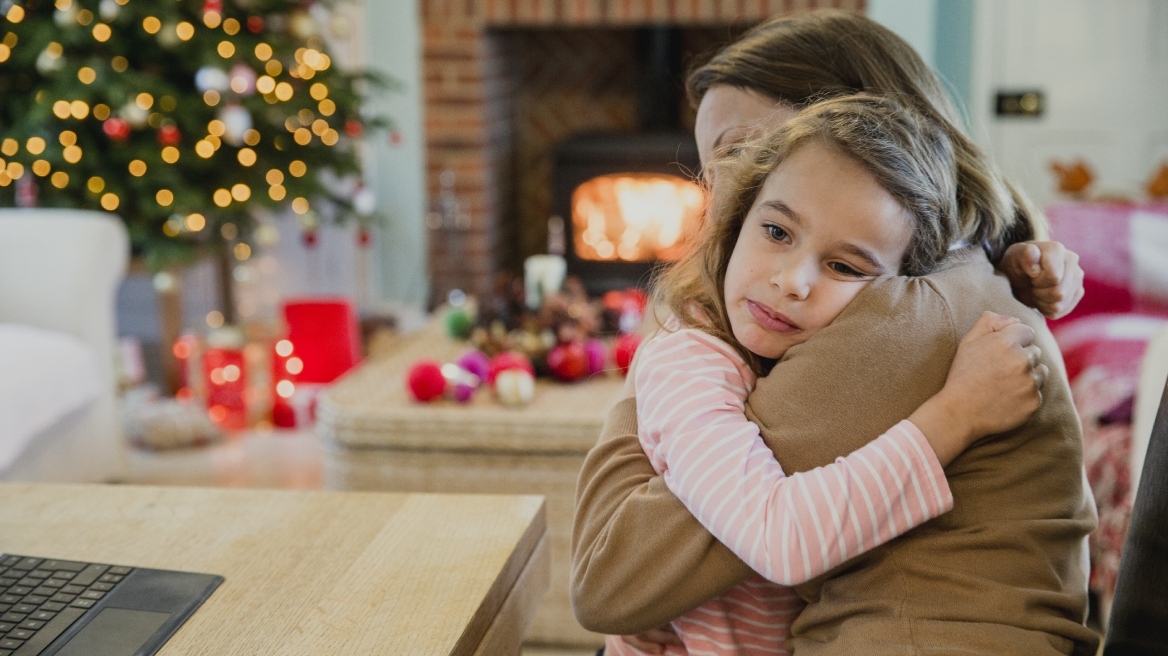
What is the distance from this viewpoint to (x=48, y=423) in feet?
7.59

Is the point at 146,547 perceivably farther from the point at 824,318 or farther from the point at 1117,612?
the point at 1117,612

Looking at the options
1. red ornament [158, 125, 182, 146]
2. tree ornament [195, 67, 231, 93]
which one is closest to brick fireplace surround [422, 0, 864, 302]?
tree ornament [195, 67, 231, 93]

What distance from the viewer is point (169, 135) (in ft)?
10.1

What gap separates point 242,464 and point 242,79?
1.11 m

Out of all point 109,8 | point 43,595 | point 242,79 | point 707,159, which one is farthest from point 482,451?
point 109,8

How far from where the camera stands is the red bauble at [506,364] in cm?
206

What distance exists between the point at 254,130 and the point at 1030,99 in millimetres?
2627

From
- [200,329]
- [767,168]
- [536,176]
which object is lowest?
[200,329]

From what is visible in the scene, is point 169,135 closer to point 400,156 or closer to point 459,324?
point 400,156

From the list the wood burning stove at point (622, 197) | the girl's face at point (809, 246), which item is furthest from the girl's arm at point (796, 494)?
the wood burning stove at point (622, 197)

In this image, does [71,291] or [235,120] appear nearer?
[71,291]

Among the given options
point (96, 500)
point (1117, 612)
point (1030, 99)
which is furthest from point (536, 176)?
point (1117, 612)

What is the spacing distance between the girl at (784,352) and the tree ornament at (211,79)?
248cm

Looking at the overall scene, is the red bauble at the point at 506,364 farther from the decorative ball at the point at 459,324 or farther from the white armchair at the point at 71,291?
the white armchair at the point at 71,291
